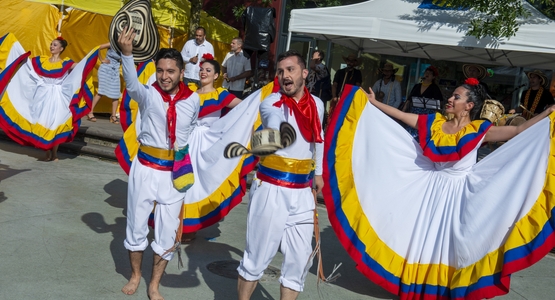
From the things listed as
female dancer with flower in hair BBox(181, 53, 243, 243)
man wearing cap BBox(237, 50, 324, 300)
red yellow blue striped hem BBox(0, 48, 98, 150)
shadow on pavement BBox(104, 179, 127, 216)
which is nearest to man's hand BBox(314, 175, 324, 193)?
man wearing cap BBox(237, 50, 324, 300)

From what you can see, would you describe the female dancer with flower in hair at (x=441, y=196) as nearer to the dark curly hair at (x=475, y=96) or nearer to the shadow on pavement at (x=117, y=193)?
the dark curly hair at (x=475, y=96)

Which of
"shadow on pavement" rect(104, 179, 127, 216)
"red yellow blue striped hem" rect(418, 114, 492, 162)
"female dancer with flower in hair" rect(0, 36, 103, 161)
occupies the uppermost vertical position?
"red yellow blue striped hem" rect(418, 114, 492, 162)

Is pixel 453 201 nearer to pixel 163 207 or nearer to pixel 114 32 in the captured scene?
pixel 163 207

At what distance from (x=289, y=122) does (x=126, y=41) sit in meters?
1.11

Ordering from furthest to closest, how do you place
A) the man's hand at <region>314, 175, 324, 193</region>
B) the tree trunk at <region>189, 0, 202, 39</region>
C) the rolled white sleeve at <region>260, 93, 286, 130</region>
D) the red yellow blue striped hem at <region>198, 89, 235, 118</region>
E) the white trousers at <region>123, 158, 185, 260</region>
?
the tree trunk at <region>189, 0, 202, 39</region> < the red yellow blue striped hem at <region>198, 89, 235, 118</region> < the white trousers at <region>123, 158, 185, 260</region> < the man's hand at <region>314, 175, 324, 193</region> < the rolled white sleeve at <region>260, 93, 286, 130</region>

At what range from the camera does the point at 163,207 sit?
4469mm

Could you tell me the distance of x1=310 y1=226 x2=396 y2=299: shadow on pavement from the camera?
5.32 m

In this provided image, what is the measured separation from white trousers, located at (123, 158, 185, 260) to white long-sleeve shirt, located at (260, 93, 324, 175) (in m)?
0.98

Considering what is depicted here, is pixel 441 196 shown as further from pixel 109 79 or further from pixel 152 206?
pixel 109 79

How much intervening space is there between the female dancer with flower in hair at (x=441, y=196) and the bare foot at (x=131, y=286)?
1609 millimetres

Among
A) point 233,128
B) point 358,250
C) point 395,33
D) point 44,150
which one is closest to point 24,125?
point 44,150

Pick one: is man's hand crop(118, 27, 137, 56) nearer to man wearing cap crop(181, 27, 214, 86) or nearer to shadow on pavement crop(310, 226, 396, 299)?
shadow on pavement crop(310, 226, 396, 299)

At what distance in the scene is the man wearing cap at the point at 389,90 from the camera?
10656mm

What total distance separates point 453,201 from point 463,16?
16.0 feet
